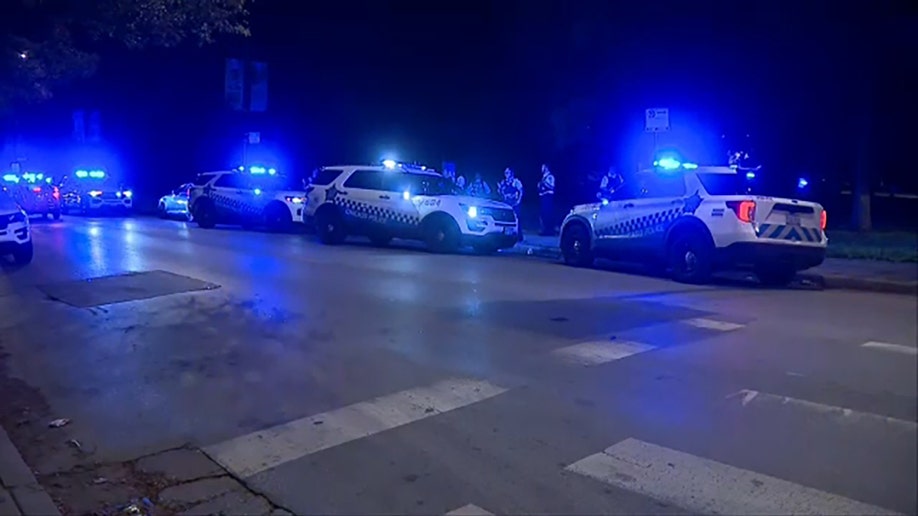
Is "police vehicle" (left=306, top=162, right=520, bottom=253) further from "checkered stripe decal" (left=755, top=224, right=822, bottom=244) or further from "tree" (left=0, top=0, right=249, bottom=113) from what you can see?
"checkered stripe decal" (left=755, top=224, right=822, bottom=244)

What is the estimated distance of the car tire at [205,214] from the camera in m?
26.6

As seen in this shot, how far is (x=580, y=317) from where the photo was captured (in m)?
9.59

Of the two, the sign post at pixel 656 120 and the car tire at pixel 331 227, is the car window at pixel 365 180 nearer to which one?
the car tire at pixel 331 227

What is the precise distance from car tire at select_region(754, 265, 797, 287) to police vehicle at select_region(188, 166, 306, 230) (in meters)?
21.7

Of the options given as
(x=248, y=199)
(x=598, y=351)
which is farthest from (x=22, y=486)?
(x=248, y=199)

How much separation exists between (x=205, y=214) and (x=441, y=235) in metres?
11.6

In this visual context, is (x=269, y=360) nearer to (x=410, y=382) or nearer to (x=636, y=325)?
(x=410, y=382)

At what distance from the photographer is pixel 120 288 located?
41.5 feet

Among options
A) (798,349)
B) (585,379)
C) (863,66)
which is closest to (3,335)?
(585,379)

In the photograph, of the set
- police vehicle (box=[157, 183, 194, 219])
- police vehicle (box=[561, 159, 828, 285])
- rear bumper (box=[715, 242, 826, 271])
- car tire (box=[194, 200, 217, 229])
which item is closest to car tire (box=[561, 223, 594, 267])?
police vehicle (box=[561, 159, 828, 285])

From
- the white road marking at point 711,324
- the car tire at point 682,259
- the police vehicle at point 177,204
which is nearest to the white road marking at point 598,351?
the white road marking at point 711,324

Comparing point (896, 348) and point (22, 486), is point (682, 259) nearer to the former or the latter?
point (22, 486)

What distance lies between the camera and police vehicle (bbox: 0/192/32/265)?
1612 cm

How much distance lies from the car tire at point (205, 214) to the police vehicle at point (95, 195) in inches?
474
